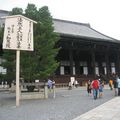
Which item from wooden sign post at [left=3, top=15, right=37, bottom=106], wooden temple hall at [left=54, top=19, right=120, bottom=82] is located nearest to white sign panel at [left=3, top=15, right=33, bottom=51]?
wooden sign post at [left=3, top=15, right=37, bottom=106]

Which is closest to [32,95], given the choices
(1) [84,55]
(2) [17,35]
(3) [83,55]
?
(2) [17,35]

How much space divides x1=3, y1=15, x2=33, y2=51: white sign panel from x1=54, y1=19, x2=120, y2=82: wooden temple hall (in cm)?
1681

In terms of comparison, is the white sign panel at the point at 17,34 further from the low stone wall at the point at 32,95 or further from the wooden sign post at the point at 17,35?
the low stone wall at the point at 32,95

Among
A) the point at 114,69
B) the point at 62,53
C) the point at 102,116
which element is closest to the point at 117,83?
the point at 102,116

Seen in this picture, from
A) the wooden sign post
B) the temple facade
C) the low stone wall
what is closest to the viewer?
the wooden sign post

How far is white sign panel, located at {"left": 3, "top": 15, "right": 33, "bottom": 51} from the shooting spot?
15547 millimetres

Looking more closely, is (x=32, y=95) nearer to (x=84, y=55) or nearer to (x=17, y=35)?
(x=17, y=35)

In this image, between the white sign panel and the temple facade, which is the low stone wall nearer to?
the white sign panel

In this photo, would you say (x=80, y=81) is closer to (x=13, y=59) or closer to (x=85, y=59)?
(x=85, y=59)

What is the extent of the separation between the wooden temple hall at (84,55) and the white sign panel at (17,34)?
16.8 m

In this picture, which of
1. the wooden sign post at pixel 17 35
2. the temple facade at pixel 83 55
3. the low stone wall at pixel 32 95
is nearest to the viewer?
the wooden sign post at pixel 17 35

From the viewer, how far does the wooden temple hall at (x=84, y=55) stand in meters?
34.7

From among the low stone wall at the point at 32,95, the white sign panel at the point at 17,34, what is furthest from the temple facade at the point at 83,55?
the white sign panel at the point at 17,34

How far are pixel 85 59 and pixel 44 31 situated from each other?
69.1ft
